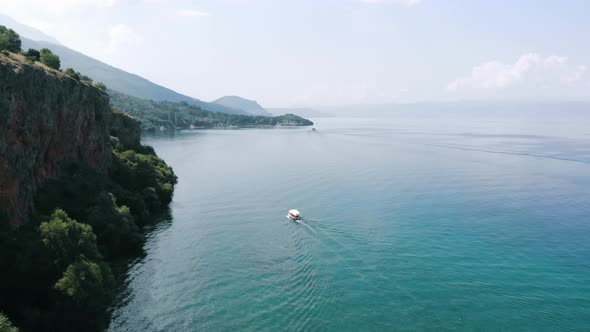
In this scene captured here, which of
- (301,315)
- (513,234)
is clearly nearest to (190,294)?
(301,315)

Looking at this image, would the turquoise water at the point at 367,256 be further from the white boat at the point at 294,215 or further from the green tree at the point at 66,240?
the green tree at the point at 66,240

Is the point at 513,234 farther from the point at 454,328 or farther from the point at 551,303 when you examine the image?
the point at 454,328

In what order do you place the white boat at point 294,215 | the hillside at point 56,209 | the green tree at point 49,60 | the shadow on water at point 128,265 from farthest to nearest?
the white boat at point 294,215 < the green tree at point 49,60 < the shadow on water at point 128,265 < the hillside at point 56,209

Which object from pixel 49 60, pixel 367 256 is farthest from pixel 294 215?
pixel 49 60

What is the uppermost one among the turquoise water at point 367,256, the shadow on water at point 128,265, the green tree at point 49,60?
the green tree at point 49,60

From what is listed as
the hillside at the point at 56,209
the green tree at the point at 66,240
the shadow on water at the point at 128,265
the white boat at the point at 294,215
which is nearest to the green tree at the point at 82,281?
the hillside at the point at 56,209

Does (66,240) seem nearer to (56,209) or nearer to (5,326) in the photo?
(56,209)

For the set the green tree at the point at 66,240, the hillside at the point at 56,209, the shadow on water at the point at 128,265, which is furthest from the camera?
the shadow on water at the point at 128,265
